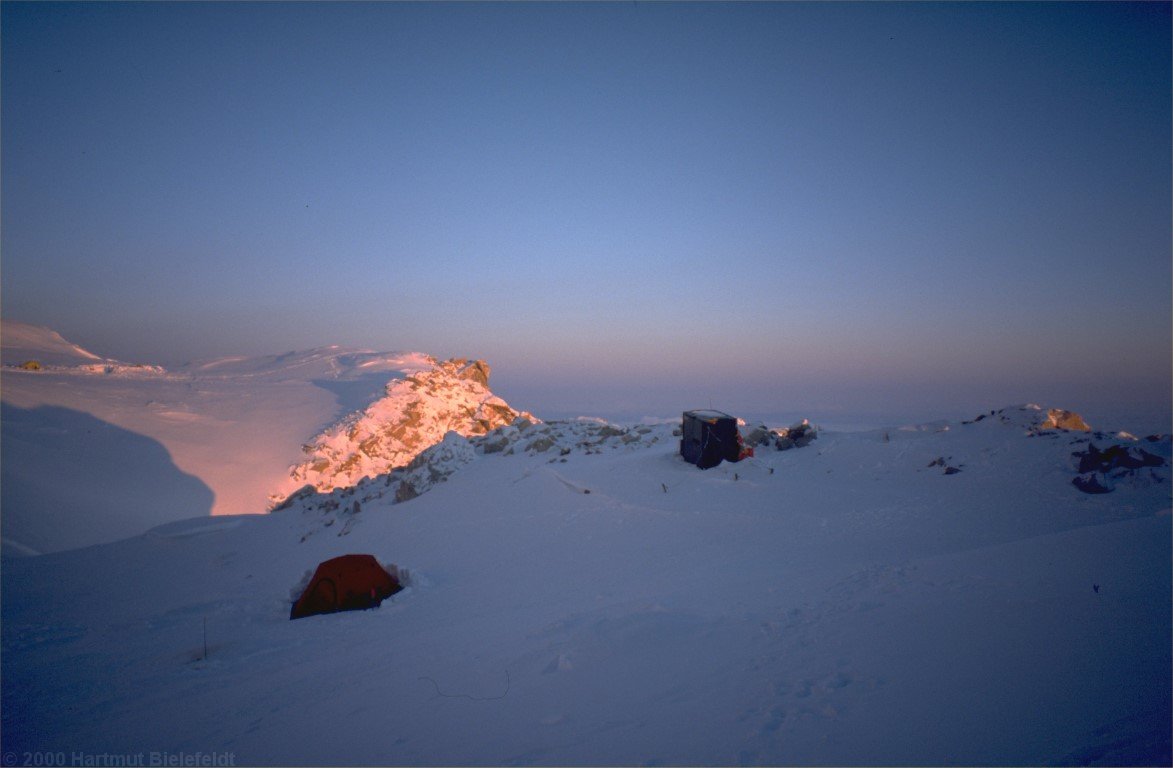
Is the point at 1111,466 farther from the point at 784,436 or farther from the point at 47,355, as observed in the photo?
the point at 47,355

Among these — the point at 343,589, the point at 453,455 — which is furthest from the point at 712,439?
the point at 343,589

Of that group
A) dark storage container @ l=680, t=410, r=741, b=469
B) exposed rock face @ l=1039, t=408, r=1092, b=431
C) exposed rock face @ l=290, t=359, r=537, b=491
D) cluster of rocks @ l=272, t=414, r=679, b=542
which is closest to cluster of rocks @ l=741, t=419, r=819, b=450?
dark storage container @ l=680, t=410, r=741, b=469

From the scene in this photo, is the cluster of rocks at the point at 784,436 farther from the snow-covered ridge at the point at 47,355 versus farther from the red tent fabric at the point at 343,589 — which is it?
the snow-covered ridge at the point at 47,355

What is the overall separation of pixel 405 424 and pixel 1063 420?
2732 cm

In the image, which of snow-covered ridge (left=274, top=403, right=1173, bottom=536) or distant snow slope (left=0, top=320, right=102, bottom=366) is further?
distant snow slope (left=0, top=320, right=102, bottom=366)

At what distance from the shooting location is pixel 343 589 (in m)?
8.30

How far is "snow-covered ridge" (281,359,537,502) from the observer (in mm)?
22672

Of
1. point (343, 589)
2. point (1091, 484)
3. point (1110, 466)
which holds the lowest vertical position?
point (343, 589)

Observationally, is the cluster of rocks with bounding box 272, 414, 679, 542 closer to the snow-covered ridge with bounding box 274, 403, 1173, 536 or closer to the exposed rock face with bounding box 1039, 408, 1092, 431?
the snow-covered ridge with bounding box 274, 403, 1173, 536

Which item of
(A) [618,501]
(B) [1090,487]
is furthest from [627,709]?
(B) [1090,487]

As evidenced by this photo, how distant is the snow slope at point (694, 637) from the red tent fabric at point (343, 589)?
0.39 m

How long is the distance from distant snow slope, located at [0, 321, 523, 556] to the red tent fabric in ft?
46.4

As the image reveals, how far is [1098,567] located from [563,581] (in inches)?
277

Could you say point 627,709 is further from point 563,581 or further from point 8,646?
point 8,646
